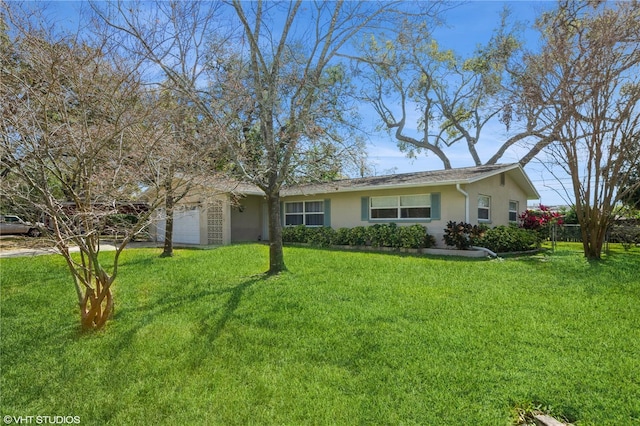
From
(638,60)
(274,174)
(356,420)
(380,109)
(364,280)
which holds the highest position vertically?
(380,109)

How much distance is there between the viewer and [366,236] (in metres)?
13.9

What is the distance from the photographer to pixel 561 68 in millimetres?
10703

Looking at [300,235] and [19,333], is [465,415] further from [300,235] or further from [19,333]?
[300,235]

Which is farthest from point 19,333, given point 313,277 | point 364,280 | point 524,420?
point 524,420

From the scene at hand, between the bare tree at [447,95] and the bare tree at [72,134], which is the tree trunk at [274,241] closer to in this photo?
the bare tree at [72,134]

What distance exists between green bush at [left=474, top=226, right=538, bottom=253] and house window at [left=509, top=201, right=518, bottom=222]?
4.24 metres

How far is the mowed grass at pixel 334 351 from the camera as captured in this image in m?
3.24

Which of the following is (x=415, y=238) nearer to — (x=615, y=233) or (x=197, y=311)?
(x=197, y=311)

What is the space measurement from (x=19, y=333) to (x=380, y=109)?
22.9 meters

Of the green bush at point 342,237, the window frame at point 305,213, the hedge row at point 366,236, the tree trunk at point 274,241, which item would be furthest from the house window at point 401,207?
the tree trunk at point 274,241

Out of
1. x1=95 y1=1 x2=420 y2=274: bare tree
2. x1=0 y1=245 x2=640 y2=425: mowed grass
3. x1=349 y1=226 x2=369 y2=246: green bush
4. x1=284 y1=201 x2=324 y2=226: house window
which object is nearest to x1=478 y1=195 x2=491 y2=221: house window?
x1=349 y1=226 x2=369 y2=246: green bush

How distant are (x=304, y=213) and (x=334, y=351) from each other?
12.9 m

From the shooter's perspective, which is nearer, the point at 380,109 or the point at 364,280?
the point at 364,280

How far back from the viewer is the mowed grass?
324 centimetres
